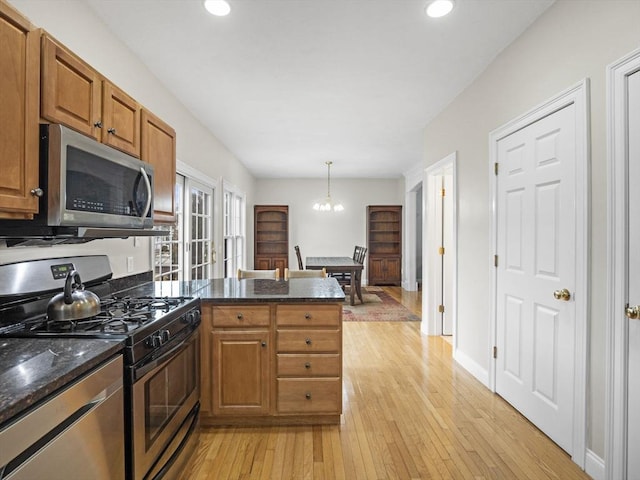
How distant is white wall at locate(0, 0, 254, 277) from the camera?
179 cm

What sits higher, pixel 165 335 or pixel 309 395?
pixel 165 335

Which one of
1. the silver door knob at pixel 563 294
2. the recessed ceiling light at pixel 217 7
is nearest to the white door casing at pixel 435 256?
the silver door knob at pixel 563 294

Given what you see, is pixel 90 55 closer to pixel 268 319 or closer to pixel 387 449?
pixel 268 319

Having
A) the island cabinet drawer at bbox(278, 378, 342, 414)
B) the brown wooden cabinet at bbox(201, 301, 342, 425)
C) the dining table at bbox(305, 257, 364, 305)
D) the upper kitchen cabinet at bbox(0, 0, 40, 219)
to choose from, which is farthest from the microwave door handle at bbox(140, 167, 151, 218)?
the dining table at bbox(305, 257, 364, 305)

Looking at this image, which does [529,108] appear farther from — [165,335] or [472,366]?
[165,335]

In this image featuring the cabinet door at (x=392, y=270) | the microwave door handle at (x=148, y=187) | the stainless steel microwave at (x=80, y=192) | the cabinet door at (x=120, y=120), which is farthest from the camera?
the cabinet door at (x=392, y=270)

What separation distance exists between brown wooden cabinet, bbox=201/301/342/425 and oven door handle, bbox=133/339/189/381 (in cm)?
35

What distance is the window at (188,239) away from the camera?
3410mm

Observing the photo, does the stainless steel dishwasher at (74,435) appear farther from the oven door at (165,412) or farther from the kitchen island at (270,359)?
the kitchen island at (270,359)

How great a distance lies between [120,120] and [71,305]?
99 cm

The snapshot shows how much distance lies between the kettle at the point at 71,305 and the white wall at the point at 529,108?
8.18 ft

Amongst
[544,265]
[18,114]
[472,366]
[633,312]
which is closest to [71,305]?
[18,114]

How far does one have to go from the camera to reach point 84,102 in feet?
5.18

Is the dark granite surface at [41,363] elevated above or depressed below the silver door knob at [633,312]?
below
